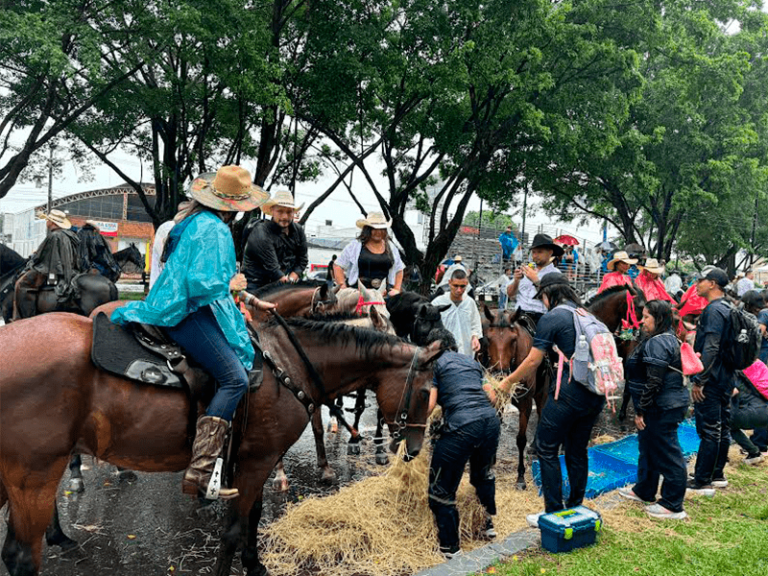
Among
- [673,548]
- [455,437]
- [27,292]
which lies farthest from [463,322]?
[27,292]

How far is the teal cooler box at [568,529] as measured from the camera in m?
4.55

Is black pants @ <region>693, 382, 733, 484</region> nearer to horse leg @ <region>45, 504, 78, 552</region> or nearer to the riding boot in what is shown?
horse leg @ <region>45, 504, 78, 552</region>

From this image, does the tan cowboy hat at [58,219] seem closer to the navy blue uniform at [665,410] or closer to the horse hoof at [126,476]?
the horse hoof at [126,476]

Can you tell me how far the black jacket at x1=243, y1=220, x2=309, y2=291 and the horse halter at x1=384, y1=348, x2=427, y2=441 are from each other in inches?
119

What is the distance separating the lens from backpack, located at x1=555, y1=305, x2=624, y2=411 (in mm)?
4852

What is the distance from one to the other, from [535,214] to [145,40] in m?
26.1

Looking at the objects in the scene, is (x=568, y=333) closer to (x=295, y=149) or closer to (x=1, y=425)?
(x=1, y=425)

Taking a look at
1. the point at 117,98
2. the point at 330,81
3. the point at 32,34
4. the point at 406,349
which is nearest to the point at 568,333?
the point at 406,349

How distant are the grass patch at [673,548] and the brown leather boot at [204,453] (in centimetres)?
227

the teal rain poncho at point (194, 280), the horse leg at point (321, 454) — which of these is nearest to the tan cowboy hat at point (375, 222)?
the horse leg at point (321, 454)

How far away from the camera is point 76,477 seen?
224 inches

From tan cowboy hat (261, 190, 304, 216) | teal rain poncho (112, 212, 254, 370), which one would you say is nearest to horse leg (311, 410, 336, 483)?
tan cowboy hat (261, 190, 304, 216)

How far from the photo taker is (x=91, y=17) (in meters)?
14.4

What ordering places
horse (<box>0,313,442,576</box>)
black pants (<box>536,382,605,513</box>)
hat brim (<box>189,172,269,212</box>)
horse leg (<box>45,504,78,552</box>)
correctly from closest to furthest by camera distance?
horse (<box>0,313,442,576</box>), hat brim (<box>189,172,269,212</box>), horse leg (<box>45,504,78,552</box>), black pants (<box>536,382,605,513</box>)
